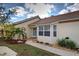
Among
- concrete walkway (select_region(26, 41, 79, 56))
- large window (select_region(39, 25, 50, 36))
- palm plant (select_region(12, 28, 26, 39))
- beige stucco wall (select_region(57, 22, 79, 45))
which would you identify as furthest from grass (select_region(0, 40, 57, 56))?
beige stucco wall (select_region(57, 22, 79, 45))

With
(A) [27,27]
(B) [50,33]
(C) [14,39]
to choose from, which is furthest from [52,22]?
(C) [14,39]

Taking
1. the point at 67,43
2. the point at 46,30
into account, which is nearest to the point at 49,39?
the point at 46,30

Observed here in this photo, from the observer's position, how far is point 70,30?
3281 millimetres

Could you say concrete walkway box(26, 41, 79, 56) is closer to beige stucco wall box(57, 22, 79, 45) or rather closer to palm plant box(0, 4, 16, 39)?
beige stucco wall box(57, 22, 79, 45)

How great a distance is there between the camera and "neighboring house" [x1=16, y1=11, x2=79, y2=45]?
10.7 ft

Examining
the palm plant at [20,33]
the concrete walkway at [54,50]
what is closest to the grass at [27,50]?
the concrete walkway at [54,50]

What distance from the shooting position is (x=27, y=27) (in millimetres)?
3385

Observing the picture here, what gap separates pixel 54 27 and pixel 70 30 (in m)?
0.27

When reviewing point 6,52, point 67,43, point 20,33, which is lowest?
point 6,52

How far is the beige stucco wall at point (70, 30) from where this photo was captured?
10.7ft

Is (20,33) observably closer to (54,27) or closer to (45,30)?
(45,30)

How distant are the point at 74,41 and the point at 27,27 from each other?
825 mm

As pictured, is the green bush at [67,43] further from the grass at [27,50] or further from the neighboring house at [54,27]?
the grass at [27,50]

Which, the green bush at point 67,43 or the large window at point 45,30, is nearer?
the green bush at point 67,43
